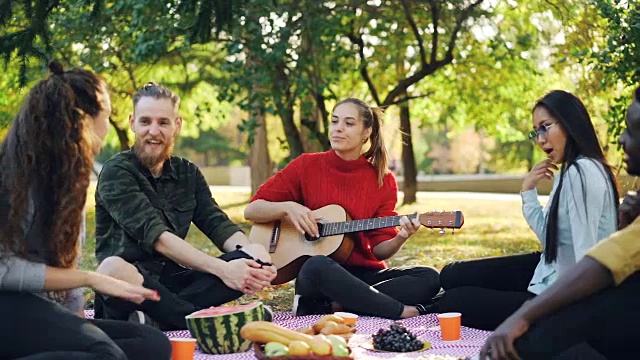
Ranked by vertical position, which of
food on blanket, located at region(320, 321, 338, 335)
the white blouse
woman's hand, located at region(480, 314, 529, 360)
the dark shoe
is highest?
the white blouse

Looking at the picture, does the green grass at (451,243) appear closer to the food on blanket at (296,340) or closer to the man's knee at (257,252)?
the man's knee at (257,252)

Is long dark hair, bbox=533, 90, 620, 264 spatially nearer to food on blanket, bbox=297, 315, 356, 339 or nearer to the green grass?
food on blanket, bbox=297, 315, 356, 339

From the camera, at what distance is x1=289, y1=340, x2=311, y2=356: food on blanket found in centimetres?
371

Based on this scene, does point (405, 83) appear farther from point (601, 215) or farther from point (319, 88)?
point (601, 215)

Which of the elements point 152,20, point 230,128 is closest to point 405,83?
point 152,20

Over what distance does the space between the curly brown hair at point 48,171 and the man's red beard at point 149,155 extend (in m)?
1.36

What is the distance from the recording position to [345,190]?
582 cm

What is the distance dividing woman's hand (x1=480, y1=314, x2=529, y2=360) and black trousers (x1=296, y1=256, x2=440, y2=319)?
2.25 metres

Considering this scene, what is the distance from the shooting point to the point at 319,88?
12945 millimetres

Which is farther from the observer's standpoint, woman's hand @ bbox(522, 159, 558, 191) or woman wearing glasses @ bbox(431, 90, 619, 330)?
woman's hand @ bbox(522, 159, 558, 191)

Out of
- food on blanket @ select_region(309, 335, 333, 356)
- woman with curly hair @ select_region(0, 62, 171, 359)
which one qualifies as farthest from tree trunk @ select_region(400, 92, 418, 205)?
woman with curly hair @ select_region(0, 62, 171, 359)

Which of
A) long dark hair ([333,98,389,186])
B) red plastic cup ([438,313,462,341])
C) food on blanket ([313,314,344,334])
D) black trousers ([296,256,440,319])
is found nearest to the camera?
food on blanket ([313,314,344,334])

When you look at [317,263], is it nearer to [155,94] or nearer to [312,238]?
[312,238]

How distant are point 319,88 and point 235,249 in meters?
7.81
